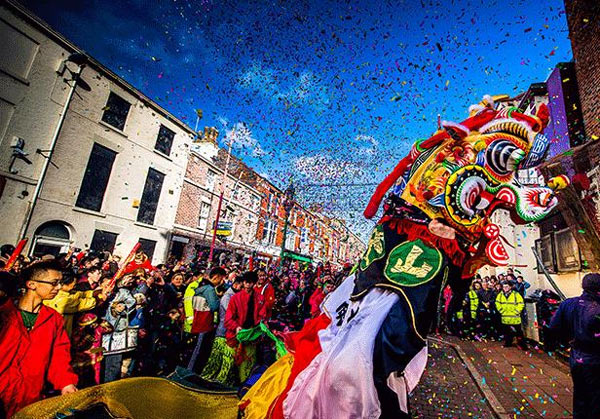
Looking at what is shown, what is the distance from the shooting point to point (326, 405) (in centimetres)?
136

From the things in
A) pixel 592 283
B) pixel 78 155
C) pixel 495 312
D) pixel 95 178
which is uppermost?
pixel 78 155

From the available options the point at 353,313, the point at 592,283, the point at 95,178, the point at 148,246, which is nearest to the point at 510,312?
the point at 592,283

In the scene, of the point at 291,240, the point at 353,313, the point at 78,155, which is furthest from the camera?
the point at 291,240

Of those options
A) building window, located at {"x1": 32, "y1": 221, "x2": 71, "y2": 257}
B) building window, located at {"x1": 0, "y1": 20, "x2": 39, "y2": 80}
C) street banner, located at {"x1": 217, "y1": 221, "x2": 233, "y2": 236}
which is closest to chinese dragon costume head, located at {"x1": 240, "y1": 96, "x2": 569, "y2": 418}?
building window, located at {"x1": 32, "y1": 221, "x2": 71, "y2": 257}

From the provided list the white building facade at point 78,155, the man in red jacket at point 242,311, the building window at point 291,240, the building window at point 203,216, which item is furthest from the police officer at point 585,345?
the building window at point 291,240

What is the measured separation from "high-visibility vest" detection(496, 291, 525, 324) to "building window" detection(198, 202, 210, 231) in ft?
59.2

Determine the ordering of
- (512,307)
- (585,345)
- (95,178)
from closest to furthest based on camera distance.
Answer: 1. (585,345)
2. (512,307)
3. (95,178)

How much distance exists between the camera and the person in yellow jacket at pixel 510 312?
29.3 ft

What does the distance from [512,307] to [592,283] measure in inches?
267

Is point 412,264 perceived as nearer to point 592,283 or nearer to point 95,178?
point 592,283

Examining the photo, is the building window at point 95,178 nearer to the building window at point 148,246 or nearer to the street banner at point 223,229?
the building window at point 148,246

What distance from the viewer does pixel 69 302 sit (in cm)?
433

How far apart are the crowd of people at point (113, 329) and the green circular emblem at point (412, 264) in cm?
127

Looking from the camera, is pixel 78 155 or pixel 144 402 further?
pixel 78 155
